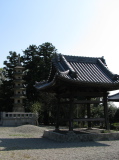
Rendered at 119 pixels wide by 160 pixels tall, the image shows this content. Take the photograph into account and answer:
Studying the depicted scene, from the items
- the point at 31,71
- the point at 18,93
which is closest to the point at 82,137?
the point at 18,93

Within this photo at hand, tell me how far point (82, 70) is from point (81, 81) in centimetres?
195

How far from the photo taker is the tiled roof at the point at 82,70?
11.7 meters

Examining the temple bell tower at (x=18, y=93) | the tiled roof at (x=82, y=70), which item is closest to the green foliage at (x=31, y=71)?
the temple bell tower at (x=18, y=93)

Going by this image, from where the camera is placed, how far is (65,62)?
13.2m

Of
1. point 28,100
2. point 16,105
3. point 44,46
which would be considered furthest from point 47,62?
point 16,105

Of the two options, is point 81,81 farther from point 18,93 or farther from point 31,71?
point 31,71

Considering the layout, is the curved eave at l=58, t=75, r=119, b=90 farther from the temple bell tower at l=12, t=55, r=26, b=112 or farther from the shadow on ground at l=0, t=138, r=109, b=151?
the temple bell tower at l=12, t=55, r=26, b=112

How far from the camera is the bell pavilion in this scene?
1173 cm

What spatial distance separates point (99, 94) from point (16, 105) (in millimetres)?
20229

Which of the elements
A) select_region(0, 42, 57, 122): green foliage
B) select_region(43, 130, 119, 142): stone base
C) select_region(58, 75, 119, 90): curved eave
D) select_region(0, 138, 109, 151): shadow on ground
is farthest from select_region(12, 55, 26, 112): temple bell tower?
select_region(58, 75, 119, 90): curved eave

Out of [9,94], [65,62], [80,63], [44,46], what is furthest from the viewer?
[44,46]

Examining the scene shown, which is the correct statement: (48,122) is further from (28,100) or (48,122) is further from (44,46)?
(44,46)

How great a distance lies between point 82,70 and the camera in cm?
1327

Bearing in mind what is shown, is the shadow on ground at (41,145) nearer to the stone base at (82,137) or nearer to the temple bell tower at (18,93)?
the stone base at (82,137)
